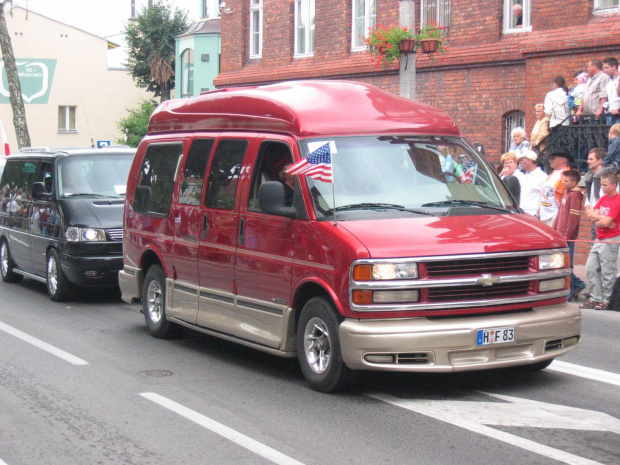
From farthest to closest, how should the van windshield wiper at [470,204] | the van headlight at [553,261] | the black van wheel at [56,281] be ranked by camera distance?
the black van wheel at [56,281]
the van windshield wiper at [470,204]
the van headlight at [553,261]

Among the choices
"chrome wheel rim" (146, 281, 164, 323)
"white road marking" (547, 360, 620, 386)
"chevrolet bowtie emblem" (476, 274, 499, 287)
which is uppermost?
"chevrolet bowtie emblem" (476, 274, 499, 287)

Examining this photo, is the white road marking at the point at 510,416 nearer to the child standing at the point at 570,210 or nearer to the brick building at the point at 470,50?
the child standing at the point at 570,210

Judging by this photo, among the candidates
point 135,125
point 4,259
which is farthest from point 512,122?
point 135,125

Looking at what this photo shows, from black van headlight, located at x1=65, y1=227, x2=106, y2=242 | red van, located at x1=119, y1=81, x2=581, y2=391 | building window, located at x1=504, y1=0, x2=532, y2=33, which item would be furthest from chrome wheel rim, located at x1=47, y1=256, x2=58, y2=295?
building window, located at x1=504, y1=0, x2=532, y2=33

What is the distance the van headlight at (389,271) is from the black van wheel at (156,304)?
12.0 ft

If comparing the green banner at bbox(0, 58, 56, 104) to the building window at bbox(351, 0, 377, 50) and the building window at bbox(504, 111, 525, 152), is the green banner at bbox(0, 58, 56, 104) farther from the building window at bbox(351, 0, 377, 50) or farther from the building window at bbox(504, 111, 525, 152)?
the building window at bbox(504, 111, 525, 152)

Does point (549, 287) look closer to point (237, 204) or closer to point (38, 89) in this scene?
point (237, 204)

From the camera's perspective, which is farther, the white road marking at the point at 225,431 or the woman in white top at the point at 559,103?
the woman in white top at the point at 559,103

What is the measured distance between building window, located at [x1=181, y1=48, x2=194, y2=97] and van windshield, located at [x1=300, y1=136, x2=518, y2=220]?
3771cm

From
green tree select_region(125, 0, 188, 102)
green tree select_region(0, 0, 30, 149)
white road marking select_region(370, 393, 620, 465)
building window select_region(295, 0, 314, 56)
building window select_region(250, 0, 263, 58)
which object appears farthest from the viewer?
green tree select_region(125, 0, 188, 102)

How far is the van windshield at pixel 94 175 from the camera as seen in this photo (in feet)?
44.8

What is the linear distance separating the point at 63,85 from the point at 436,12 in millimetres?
40324

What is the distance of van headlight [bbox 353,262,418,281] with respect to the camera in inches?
276

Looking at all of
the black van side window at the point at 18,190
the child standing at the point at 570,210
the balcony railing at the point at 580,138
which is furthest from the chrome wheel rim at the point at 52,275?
the balcony railing at the point at 580,138
